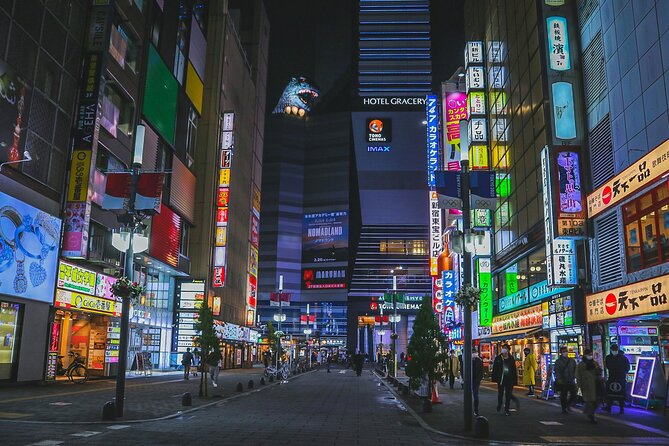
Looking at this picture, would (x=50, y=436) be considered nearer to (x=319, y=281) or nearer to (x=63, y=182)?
(x=63, y=182)

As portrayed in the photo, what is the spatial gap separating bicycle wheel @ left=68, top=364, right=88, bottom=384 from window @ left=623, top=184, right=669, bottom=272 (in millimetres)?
23592

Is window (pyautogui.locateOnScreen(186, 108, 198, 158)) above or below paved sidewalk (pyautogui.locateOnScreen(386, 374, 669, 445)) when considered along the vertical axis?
above

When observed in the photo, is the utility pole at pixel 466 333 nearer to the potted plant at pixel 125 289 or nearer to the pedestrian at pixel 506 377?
the pedestrian at pixel 506 377

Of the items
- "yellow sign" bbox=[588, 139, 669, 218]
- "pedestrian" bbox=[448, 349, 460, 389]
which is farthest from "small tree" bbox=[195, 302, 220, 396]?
"yellow sign" bbox=[588, 139, 669, 218]

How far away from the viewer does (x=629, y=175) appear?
60.6 feet

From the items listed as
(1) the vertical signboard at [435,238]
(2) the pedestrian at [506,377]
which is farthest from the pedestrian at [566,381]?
(1) the vertical signboard at [435,238]

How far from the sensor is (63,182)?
83.4 ft

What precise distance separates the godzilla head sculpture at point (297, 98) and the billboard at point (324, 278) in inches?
1407

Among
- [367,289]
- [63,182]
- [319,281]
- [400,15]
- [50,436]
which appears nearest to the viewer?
[50,436]

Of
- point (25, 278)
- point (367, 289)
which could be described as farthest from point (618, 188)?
point (367, 289)

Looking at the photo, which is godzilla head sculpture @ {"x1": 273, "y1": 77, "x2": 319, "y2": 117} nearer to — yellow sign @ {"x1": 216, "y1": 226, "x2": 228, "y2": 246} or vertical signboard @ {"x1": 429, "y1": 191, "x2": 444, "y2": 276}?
vertical signboard @ {"x1": 429, "y1": 191, "x2": 444, "y2": 276}

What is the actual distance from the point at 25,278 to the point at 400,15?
392ft

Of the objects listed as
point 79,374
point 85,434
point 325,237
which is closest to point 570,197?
point 85,434

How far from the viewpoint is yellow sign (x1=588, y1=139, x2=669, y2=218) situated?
53.6ft
